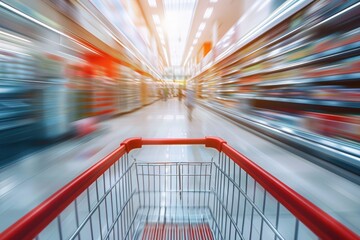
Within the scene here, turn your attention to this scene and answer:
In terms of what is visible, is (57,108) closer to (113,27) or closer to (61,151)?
(61,151)

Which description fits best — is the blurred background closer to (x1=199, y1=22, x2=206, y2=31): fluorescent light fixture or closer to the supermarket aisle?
the supermarket aisle

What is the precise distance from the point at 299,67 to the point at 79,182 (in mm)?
2508

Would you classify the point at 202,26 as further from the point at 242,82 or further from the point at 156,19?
the point at 242,82

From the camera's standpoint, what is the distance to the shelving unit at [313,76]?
4.97 feet

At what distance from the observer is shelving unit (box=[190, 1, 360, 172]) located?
1514 millimetres

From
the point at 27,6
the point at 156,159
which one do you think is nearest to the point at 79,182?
the point at 156,159

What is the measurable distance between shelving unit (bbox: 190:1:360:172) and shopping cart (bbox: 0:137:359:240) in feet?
3.10

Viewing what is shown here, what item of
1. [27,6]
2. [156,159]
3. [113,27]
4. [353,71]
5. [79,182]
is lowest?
[156,159]

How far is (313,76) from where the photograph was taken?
1893mm

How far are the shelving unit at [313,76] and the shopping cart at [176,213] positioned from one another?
0.94m

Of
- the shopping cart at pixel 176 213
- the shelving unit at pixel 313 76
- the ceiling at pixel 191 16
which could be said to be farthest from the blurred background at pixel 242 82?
the ceiling at pixel 191 16

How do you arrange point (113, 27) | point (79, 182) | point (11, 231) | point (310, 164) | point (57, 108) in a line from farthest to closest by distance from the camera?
point (113, 27) → point (57, 108) → point (310, 164) → point (79, 182) → point (11, 231)

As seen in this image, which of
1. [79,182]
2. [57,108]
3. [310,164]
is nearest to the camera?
[79,182]

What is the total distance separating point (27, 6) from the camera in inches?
74.0
